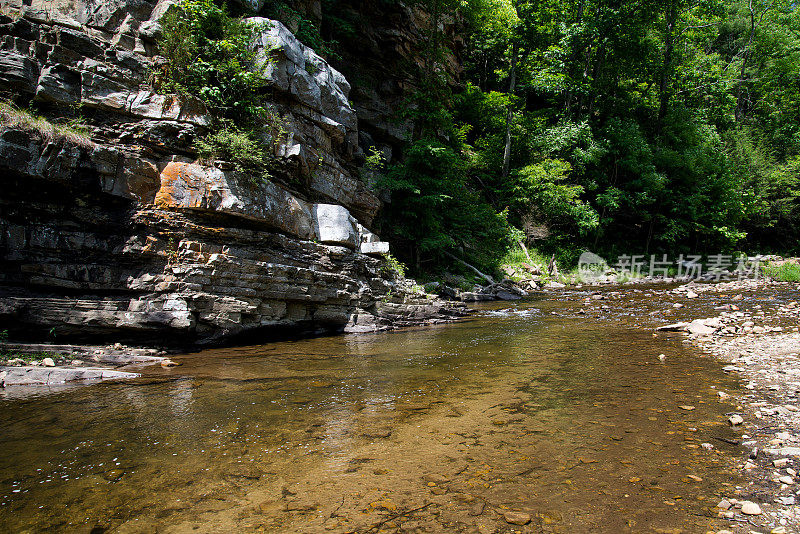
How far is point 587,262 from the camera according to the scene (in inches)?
971

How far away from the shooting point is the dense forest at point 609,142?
79.4 feet

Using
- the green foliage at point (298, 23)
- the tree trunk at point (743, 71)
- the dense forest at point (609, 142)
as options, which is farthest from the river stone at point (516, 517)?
the tree trunk at point (743, 71)

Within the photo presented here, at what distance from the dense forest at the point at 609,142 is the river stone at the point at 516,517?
1885cm

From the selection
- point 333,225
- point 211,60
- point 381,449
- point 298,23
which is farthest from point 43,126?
point 298,23

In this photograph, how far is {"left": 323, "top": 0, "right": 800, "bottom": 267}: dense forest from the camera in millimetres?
24188

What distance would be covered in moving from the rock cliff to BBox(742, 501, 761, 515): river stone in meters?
9.20

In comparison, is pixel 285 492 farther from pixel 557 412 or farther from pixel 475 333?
pixel 475 333

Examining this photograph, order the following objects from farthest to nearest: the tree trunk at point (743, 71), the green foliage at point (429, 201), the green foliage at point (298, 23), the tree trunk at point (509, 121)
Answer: the tree trunk at point (743, 71), the tree trunk at point (509, 121), the green foliage at point (429, 201), the green foliage at point (298, 23)

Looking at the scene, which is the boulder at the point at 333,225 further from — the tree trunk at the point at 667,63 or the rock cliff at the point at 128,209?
the tree trunk at the point at 667,63

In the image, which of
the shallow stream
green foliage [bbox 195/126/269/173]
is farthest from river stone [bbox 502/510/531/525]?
green foliage [bbox 195/126/269/173]

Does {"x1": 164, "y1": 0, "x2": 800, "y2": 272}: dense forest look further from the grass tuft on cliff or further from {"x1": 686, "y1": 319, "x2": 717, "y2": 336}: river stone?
the grass tuft on cliff

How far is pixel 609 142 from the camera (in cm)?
2505
